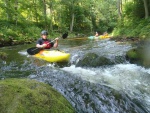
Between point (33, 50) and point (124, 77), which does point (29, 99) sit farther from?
point (33, 50)

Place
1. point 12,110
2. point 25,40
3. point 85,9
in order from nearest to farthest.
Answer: point 12,110 → point 25,40 → point 85,9

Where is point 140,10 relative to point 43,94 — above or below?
above

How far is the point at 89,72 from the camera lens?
670 centimetres

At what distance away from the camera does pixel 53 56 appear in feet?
26.7

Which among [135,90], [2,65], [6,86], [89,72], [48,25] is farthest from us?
[48,25]

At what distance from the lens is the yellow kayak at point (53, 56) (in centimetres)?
802

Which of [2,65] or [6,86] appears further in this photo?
[2,65]

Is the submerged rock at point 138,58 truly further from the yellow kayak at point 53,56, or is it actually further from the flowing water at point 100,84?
the yellow kayak at point 53,56

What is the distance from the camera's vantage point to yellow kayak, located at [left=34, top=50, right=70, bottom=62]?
8.02 m

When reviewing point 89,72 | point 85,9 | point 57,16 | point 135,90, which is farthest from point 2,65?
point 85,9

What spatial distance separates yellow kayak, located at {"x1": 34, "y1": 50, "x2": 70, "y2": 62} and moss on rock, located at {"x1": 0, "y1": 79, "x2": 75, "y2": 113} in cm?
448

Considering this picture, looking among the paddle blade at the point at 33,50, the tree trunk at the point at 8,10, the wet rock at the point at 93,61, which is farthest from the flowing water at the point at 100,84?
the tree trunk at the point at 8,10

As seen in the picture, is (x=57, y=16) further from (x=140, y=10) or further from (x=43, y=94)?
(x=43, y=94)

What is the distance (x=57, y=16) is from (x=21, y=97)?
Result: 1247 inches
